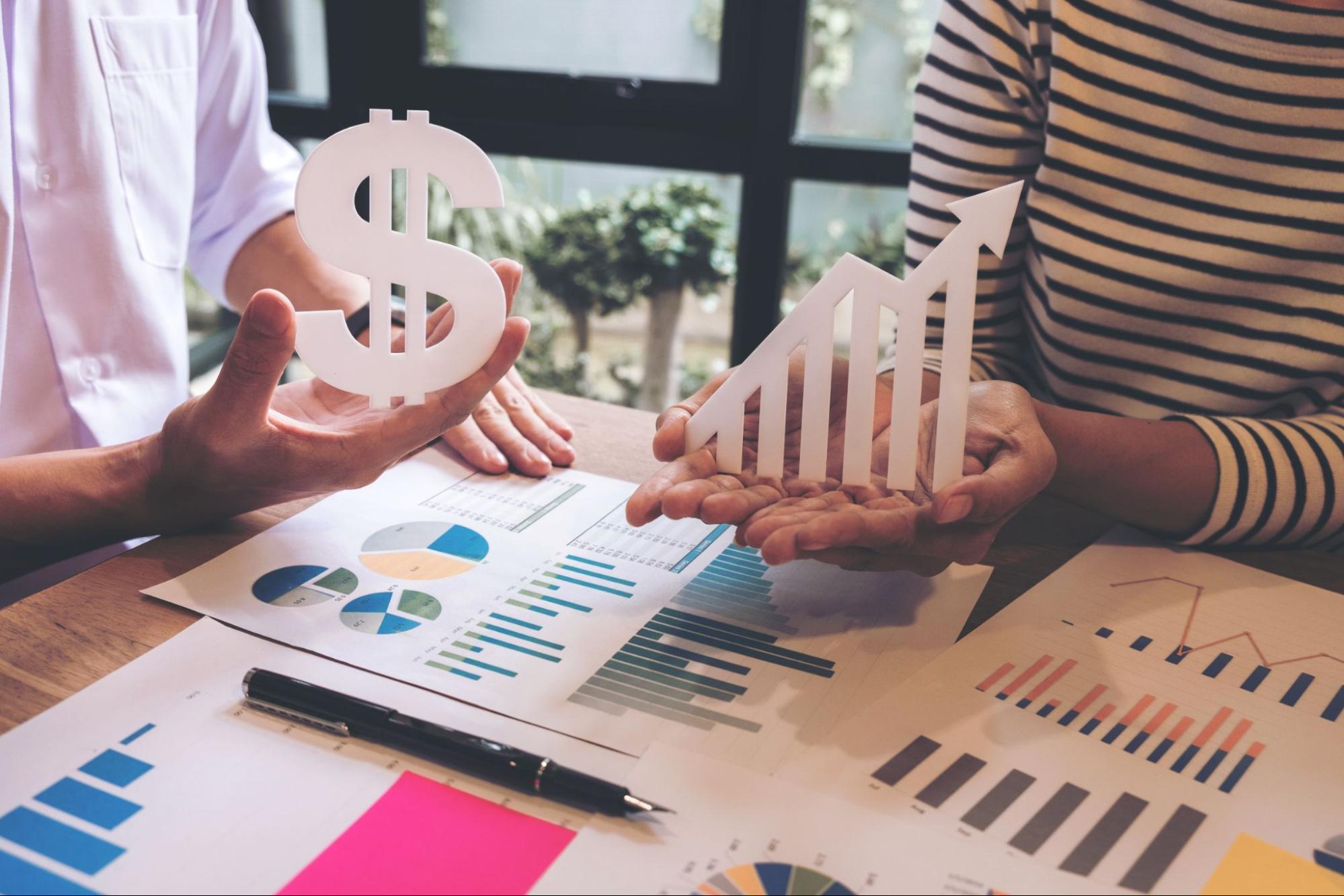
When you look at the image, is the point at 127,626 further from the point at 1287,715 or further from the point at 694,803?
the point at 1287,715

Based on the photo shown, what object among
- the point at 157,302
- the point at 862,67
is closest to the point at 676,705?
the point at 157,302

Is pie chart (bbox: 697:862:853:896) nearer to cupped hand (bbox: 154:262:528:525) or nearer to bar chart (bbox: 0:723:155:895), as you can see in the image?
bar chart (bbox: 0:723:155:895)

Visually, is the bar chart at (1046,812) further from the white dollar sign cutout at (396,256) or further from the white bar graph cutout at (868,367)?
the white dollar sign cutout at (396,256)

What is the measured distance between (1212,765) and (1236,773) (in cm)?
2

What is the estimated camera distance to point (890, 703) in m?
0.74

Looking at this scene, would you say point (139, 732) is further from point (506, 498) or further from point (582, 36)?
point (582, 36)

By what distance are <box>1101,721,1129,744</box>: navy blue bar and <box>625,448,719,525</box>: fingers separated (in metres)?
0.37

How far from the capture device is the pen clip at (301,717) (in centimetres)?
68

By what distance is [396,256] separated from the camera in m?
0.92

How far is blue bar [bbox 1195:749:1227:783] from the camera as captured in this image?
0.68 meters

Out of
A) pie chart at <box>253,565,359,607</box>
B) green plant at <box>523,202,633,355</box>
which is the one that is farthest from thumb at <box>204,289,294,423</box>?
green plant at <box>523,202,633,355</box>

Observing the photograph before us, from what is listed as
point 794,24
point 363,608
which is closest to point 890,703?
point 363,608

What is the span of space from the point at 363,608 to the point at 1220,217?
0.99m

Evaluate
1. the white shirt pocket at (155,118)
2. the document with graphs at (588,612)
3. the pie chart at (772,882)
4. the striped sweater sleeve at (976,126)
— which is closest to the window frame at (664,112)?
the striped sweater sleeve at (976,126)
